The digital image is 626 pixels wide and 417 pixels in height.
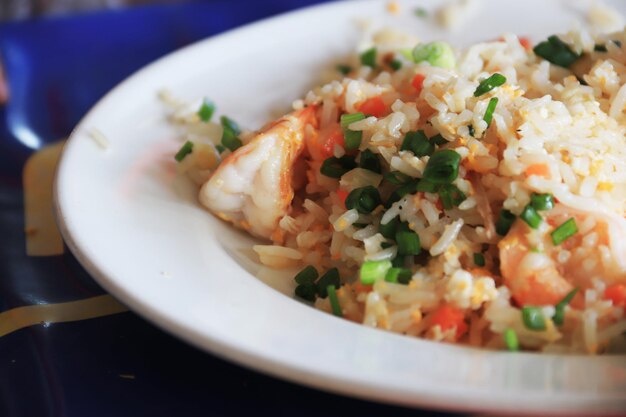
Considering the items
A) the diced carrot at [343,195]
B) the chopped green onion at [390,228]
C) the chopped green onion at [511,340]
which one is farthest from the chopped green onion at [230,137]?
the chopped green onion at [511,340]

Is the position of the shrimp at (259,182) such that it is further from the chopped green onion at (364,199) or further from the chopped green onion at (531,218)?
the chopped green onion at (531,218)

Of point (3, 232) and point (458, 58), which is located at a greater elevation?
point (458, 58)

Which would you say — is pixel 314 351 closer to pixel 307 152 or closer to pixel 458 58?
pixel 307 152

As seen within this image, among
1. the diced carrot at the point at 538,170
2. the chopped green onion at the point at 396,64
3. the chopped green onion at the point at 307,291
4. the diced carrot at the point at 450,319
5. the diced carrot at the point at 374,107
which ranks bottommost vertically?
the chopped green onion at the point at 307,291

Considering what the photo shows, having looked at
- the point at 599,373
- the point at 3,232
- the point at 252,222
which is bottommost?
the point at 3,232

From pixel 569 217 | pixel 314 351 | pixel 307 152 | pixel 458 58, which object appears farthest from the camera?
pixel 458 58

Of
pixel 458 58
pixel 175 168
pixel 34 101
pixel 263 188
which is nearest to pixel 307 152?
pixel 263 188

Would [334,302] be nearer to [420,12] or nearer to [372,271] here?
[372,271]
